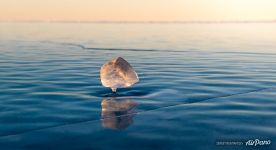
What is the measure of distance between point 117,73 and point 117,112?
2.62 m

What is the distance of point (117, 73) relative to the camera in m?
12.7

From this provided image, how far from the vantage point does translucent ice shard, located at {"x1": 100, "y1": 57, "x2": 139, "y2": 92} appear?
1269 cm

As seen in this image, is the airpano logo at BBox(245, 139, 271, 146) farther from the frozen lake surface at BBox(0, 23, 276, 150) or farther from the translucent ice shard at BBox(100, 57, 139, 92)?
the translucent ice shard at BBox(100, 57, 139, 92)

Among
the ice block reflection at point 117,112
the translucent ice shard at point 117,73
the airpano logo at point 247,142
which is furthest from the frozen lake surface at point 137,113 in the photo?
the translucent ice shard at point 117,73

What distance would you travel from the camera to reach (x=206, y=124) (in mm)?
9234

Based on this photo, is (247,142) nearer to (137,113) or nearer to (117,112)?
(137,113)

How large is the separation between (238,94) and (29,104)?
742cm

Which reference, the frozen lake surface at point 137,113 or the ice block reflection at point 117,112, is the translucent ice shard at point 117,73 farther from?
the ice block reflection at point 117,112

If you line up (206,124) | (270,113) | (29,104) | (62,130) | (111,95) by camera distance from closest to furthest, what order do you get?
(62,130) < (206,124) < (270,113) < (29,104) < (111,95)

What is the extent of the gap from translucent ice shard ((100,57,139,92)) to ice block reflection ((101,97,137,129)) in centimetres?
86

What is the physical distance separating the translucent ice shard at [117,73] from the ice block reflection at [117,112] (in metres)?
0.86

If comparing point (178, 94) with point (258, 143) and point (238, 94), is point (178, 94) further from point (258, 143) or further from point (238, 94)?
point (258, 143)

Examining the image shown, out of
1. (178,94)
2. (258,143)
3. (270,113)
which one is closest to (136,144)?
(258,143)

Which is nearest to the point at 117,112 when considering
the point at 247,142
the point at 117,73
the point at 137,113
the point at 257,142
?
the point at 137,113
